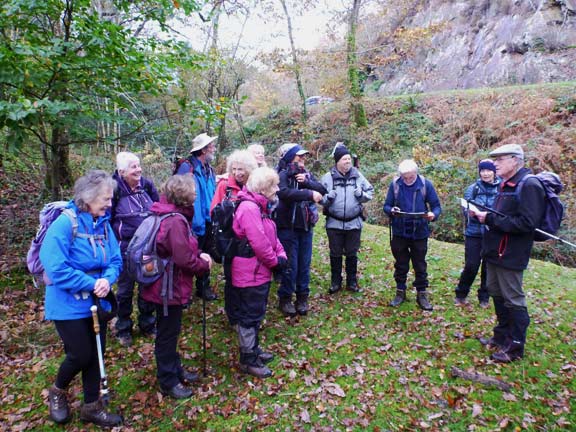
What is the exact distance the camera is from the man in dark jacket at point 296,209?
194 inches

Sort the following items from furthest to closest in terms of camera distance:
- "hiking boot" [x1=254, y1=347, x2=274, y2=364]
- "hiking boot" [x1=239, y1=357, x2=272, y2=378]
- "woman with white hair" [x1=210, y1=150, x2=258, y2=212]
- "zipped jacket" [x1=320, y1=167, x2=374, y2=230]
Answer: "zipped jacket" [x1=320, y1=167, x2=374, y2=230] < "hiking boot" [x1=254, y1=347, x2=274, y2=364] < "woman with white hair" [x1=210, y1=150, x2=258, y2=212] < "hiking boot" [x1=239, y1=357, x2=272, y2=378]

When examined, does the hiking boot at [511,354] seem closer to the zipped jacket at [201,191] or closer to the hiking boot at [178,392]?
the hiking boot at [178,392]

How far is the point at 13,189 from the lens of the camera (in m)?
7.95

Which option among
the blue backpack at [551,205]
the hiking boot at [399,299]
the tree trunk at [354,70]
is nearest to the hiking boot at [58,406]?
the hiking boot at [399,299]

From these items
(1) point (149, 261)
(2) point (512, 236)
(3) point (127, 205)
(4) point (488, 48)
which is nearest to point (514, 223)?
(2) point (512, 236)

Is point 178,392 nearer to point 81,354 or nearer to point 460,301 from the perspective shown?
point 81,354

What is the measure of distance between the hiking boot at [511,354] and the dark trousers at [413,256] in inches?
58.5

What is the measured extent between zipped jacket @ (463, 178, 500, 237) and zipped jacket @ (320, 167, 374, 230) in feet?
5.01

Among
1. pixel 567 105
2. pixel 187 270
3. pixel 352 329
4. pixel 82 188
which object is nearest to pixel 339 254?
pixel 352 329

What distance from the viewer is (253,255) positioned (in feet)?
12.6

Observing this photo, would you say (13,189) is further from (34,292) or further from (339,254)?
(339,254)

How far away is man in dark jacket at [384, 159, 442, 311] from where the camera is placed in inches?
208

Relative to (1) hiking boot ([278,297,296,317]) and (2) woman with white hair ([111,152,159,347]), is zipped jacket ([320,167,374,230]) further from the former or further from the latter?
(2) woman with white hair ([111,152,159,347])

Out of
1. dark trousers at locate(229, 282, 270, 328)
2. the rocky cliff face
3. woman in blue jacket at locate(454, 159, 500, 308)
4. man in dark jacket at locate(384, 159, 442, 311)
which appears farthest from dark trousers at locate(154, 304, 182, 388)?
the rocky cliff face
